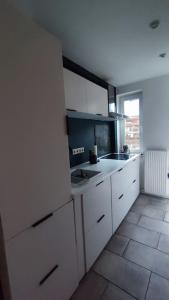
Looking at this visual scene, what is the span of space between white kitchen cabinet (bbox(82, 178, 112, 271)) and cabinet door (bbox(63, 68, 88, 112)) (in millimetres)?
868

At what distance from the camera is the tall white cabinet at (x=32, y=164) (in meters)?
0.73

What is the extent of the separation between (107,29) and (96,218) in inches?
70.5

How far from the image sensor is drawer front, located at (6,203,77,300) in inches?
31.5

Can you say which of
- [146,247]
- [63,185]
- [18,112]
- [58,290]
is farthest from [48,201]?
[146,247]

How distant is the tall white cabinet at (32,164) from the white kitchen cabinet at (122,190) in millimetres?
875

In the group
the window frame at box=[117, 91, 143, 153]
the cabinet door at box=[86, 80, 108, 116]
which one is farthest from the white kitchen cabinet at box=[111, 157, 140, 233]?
the cabinet door at box=[86, 80, 108, 116]

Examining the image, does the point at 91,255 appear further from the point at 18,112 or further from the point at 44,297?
the point at 18,112

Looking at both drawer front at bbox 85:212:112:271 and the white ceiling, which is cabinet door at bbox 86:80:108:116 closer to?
the white ceiling

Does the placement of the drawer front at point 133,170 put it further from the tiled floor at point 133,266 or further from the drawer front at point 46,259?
the drawer front at point 46,259

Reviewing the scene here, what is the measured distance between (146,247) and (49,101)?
6.09ft

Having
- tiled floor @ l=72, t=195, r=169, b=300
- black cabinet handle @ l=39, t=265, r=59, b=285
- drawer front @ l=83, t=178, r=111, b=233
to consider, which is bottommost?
tiled floor @ l=72, t=195, r=169, b=300

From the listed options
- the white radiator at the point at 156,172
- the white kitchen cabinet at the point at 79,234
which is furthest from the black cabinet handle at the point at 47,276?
the white radiator at the point at 156,172

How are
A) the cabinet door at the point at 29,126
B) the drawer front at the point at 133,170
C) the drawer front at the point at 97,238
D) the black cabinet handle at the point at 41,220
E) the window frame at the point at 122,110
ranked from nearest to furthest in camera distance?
1. the cabinet door at the point at 29,126
2. the black cabinet handle at the point at 41,220
3. the drawer front at the point at 97,238
4. the drawer front at the point at 133,170
5. the window frame at the point at 122,110

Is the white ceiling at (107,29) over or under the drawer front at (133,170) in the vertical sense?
over
